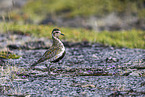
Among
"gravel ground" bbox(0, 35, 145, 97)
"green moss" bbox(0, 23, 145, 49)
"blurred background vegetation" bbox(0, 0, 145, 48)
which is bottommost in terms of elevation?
"gravel ground" bbox(0, 35, 145, 97)

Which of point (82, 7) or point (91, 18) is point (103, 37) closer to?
point (91, 18)

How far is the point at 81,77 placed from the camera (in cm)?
710

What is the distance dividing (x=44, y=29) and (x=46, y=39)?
274cm

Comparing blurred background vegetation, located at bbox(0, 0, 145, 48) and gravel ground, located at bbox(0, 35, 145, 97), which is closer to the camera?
gravel ground, located at bbox(0, 35, 145, 97)

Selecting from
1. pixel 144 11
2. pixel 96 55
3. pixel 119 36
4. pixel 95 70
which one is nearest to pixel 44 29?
pixel 119 36

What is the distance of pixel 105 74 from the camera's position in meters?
7.38

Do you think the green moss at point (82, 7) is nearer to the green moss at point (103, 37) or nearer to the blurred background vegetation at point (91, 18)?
the blurred background vegetation at point (91, 18)

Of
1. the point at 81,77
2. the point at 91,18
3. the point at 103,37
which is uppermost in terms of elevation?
the point at 91,18

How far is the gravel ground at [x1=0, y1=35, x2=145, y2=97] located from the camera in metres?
5.91

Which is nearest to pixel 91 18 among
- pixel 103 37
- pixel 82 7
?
pixel 82 7

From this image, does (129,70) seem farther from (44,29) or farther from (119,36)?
(44,29)

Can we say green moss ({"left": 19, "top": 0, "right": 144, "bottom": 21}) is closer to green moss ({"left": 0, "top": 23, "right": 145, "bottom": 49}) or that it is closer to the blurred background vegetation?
the blurred background vegetation

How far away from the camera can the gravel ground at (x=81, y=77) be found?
5.91 meters

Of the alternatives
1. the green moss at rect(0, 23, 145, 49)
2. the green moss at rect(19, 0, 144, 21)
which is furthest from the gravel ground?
the green moss at rect(19, 0, 144, 21)
